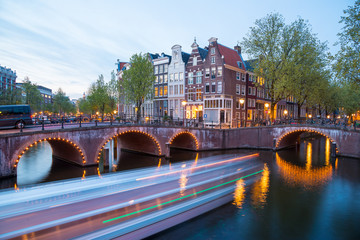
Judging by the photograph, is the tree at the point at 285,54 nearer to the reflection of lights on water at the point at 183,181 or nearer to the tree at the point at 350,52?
the tree at the point at 350,52

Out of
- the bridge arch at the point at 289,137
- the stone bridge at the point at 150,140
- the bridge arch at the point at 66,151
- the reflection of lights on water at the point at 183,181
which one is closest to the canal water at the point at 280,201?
the bridge arch at the point at 66,151

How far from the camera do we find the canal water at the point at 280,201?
1143 centimetres

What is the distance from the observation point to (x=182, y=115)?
1930 inches

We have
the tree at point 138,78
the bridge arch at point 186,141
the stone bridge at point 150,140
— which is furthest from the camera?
the tree at point 138,78

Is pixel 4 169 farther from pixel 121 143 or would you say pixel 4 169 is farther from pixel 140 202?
pixel 121 143

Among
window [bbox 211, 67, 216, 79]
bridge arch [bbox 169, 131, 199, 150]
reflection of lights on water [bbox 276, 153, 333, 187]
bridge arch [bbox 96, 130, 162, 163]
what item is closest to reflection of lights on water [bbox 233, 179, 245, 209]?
reflection of lights on water [bbox 276, 153, 333, 187]

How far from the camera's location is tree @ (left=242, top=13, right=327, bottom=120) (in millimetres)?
34562

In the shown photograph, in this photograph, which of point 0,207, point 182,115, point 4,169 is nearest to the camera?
point 0,207

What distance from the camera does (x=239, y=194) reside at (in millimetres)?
16016

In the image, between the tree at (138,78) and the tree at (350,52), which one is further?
the tree at (138,78)

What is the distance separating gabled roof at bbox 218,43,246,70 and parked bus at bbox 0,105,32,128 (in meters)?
33.3

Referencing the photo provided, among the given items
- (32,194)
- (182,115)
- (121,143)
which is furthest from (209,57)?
(32,194)

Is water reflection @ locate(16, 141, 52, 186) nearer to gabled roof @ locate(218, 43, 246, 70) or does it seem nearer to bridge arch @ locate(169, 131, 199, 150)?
bridge arch @ locate(169, 131, 199, 150)

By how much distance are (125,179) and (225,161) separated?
37.9ft
